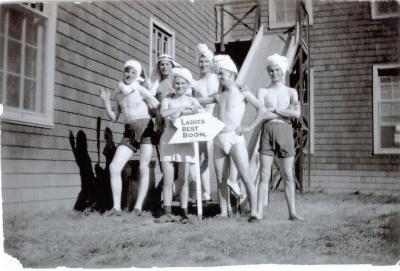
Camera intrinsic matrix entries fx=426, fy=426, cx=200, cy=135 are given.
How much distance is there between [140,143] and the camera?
15.9ft

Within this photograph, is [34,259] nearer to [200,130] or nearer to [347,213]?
[200,130]

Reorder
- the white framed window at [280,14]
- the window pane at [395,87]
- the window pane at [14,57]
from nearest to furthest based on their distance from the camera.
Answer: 1. the window pane at [14,57]
2. the window pane at [395,87]
3. the white framed window at [280,14]

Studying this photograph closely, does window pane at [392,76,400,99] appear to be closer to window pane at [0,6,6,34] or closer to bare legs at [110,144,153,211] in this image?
bare legs at [110,144,153,211]

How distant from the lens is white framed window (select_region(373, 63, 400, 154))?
8.73m

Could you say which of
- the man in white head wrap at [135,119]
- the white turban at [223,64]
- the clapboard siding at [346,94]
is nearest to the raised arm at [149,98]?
the man in white head wrap at [135,119]

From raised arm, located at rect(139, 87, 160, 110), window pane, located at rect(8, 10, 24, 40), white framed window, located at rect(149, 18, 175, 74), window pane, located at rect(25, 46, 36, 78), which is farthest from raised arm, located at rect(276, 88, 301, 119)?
white framed window, located at rect(149, 18, 175, 74)

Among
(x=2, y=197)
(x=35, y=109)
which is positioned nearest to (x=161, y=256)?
(x=2, y=197)

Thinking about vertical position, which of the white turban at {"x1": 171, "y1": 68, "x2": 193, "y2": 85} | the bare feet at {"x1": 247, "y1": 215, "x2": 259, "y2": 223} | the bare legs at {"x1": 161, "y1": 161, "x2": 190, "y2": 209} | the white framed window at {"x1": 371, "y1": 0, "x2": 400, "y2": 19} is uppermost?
the white framed window at {"x1": 371, "y1": 0, "x2": 400, "y2": 19}

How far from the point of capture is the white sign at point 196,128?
14.1ft

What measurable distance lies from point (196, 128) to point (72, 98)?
1.96 m

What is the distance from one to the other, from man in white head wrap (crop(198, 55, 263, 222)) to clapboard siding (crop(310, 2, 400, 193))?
198 inches

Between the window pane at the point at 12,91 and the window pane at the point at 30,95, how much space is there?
15 centimetres

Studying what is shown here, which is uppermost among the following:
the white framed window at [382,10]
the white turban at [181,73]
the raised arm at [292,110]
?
the white framed window at [382,10]

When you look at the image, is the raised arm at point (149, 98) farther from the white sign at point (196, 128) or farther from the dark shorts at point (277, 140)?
the dark shorts at point (277, 140)
